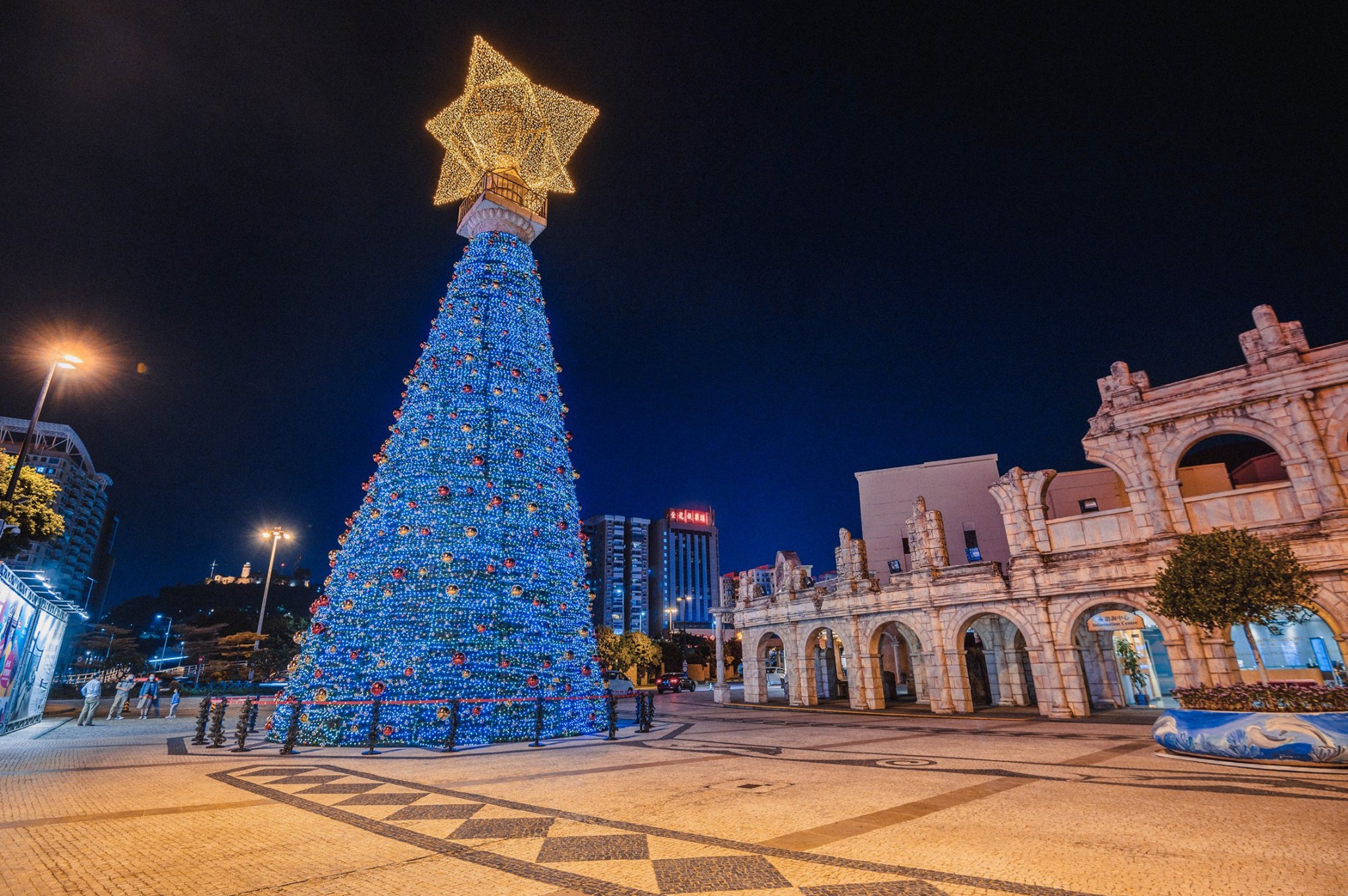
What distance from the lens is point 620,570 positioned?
432 feet

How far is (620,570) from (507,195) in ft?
389

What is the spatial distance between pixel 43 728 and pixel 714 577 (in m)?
139

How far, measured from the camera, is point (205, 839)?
6188 mm

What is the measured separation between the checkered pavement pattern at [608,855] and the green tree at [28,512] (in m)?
14.9

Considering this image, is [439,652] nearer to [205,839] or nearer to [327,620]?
[327,620]

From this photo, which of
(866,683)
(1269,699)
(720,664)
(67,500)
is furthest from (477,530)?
(67,500)

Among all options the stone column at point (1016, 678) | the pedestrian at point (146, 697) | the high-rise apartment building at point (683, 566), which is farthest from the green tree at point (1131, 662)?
the high-rise apartment building at point (683, 566)

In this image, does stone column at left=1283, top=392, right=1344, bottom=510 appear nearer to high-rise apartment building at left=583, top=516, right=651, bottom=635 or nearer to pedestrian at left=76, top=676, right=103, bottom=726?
pedestrian at left=76, top=676, right=103, bottom=726

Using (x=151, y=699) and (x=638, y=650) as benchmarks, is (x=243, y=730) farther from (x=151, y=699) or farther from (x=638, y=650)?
(x=638, y=650)

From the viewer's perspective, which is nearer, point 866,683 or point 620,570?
point 866,683

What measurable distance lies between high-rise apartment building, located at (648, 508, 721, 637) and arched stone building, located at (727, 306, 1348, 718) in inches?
4468

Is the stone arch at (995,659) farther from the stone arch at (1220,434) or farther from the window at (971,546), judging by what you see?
the stone arch at (1220,434)

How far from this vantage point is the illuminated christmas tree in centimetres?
1429

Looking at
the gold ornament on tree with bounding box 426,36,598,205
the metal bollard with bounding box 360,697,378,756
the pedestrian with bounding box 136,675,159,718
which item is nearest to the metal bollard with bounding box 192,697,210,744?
the metal bollard with bounding box 360,697,378,756
